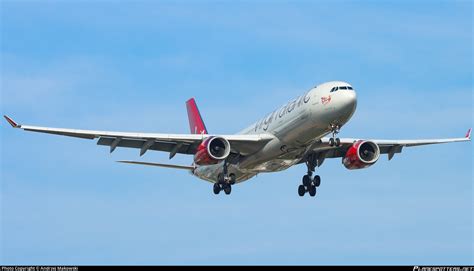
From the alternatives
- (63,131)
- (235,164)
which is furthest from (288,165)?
(63,131)

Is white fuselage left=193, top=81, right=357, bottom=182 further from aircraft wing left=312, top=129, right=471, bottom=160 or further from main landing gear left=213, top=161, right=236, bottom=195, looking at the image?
aircraft wing left=312, top=129, right=471, bottom=160

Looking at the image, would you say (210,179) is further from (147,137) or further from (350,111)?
(350,111)

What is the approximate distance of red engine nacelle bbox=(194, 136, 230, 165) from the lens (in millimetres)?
64750

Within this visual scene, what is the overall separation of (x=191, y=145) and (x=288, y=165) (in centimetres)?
630

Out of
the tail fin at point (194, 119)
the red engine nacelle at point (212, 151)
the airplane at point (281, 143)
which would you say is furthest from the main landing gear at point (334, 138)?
the tail fin at point (194, 119)

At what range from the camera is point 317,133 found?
62.2 m

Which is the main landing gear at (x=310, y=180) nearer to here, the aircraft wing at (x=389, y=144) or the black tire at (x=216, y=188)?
the aircraft wing at (x=389, y=144)

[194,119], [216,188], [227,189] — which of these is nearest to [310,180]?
[227,189]

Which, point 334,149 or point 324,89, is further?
point 334,149

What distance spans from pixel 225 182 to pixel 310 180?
5618 millimetres

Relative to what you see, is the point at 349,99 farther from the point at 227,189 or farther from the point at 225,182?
the point at 227,189

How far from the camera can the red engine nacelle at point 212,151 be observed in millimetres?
64750

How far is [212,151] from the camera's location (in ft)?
214

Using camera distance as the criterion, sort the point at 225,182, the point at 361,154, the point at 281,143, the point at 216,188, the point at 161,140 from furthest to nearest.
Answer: the point at 216,188
the point at 225,182
the point at 361,154
the point at 161,140
the point at 281,143
